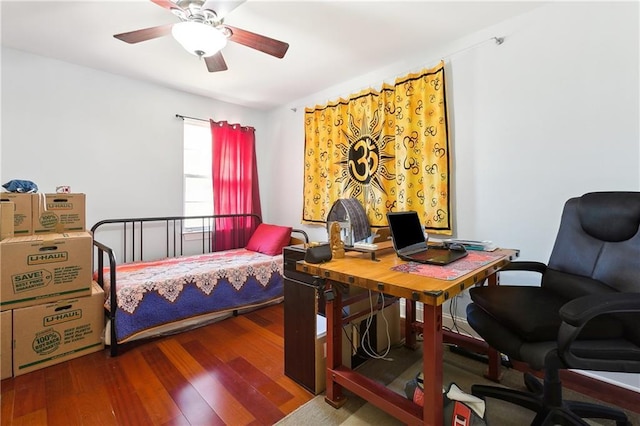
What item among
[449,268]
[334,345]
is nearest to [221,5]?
[449,268]

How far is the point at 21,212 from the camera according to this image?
80.0 inches

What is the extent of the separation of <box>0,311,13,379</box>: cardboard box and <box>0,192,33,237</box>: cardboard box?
565 mm

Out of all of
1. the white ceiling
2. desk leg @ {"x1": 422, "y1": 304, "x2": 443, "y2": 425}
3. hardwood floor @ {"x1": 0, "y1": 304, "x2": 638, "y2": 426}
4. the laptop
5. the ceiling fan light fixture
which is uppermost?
the white ceiling

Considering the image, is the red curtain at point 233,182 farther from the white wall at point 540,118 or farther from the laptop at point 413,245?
the laptop at point 413,245

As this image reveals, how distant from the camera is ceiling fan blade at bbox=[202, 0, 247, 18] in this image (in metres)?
1.55

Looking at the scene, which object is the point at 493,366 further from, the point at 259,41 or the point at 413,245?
the point at 259,41

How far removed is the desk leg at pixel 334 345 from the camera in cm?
153

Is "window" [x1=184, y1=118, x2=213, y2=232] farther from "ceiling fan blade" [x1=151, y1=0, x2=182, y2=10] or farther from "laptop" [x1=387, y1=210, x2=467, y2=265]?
"laptop" [x1=387, y1=210, x2=467, y2=265]

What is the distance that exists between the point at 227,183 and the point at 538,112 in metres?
3.19

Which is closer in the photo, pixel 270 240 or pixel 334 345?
pixel 334 345

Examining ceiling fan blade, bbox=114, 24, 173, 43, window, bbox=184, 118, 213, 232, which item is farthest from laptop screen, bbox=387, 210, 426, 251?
window, bbox=184, 118, 213, 232

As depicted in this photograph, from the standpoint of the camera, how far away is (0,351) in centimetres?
175

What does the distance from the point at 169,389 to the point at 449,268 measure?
169 centimetres

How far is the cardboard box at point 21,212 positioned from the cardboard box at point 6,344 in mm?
565
